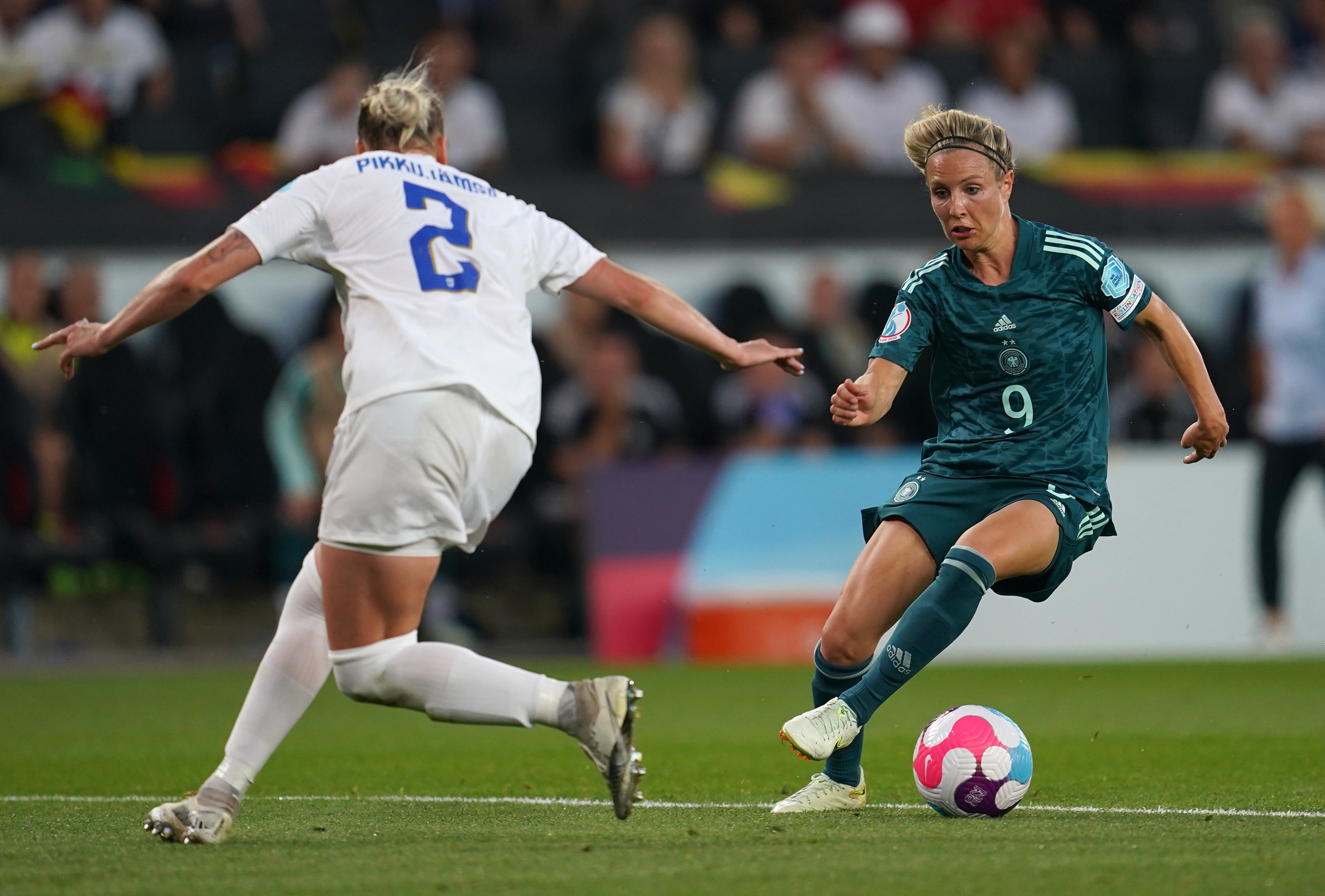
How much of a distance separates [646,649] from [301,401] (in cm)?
276

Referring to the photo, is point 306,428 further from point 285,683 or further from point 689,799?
point 285,683

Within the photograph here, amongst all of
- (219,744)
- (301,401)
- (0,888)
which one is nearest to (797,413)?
(301,401)

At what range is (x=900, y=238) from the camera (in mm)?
14055

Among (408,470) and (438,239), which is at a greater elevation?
(438,239)

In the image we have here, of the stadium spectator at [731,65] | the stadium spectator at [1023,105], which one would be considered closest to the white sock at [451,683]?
the stadium spectator at [731,65]

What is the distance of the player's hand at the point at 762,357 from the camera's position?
536 centimetres

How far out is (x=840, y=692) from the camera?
584 centimetres

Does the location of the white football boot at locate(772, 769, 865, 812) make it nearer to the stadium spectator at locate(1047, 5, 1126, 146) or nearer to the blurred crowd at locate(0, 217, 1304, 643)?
the blurred crowd at locate(0, 217, 1304, 643)

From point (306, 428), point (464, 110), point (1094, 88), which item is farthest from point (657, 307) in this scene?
point (1094, 88)

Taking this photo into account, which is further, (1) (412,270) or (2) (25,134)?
(2) (25,134)

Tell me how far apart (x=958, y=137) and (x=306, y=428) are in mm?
7003

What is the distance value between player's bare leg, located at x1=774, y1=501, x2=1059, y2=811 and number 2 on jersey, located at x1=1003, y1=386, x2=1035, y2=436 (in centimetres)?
30

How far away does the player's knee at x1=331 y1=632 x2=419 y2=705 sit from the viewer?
4.90 metres

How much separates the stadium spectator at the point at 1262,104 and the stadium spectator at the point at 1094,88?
30.6 inches
